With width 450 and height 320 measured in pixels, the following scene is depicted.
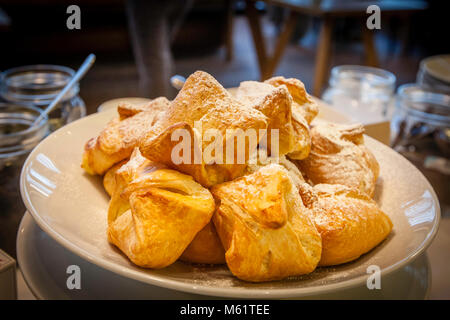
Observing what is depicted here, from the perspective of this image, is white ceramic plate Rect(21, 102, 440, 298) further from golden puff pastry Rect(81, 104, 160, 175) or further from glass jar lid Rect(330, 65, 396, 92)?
glass jar lid Rect(330, 65, 396, 92)

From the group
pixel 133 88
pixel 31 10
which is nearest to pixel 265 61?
pixel 133 88

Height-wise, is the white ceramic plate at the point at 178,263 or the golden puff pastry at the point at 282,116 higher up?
the golden puff pastry at the point at 282,116

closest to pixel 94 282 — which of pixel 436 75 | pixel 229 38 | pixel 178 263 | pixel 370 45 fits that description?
pixel 178 263

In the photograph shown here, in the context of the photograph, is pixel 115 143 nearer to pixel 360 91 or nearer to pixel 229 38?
pixel 360 91

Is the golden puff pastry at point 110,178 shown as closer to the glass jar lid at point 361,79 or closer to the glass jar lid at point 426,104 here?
the glass jar lid at point 426,104

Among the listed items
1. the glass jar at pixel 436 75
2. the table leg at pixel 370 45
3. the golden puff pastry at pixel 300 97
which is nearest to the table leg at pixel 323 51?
the table leg at pixel 370 45
